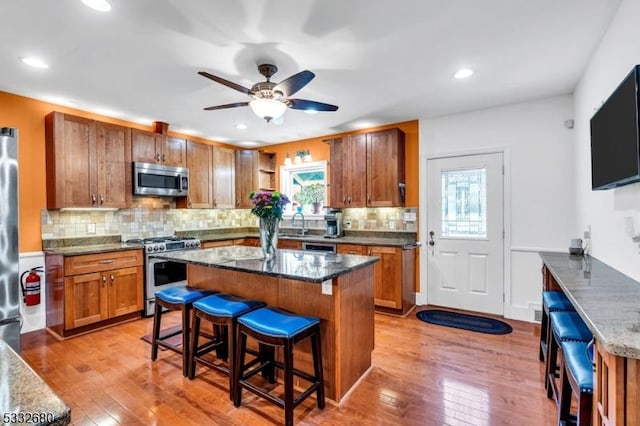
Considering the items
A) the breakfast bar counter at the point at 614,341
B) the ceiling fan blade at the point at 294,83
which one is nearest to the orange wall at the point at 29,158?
the ceiling fan blade at the point at 294,83

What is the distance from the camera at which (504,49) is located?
252 centimetres

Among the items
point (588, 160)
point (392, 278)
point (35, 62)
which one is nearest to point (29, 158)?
point (35, 62)

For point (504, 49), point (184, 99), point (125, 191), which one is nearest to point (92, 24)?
point (184, 99)

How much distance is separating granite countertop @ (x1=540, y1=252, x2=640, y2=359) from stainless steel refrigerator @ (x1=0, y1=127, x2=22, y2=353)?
12.2ft

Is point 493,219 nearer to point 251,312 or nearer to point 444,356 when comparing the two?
point 444,356

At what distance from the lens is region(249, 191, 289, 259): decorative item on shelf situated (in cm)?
268

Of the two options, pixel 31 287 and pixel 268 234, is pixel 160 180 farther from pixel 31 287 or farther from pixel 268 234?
pixel 268 234

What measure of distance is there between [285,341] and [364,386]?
3.01 ft

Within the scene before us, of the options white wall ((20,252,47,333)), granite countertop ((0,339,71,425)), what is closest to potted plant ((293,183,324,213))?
white wall ((20,252,47,333))

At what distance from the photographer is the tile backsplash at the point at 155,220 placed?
3.80 m

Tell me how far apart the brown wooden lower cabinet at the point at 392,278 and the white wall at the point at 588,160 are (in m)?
1.84

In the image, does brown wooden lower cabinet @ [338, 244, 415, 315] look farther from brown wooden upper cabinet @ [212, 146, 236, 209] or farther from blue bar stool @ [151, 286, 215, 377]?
brown wooden upper cabinet @ [212, 146, 236, 209]

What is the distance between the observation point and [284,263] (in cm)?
251

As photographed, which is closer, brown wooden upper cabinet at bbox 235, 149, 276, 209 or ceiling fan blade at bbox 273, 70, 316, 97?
ceiling fan blade at bbox 273, 70, 316, 97
